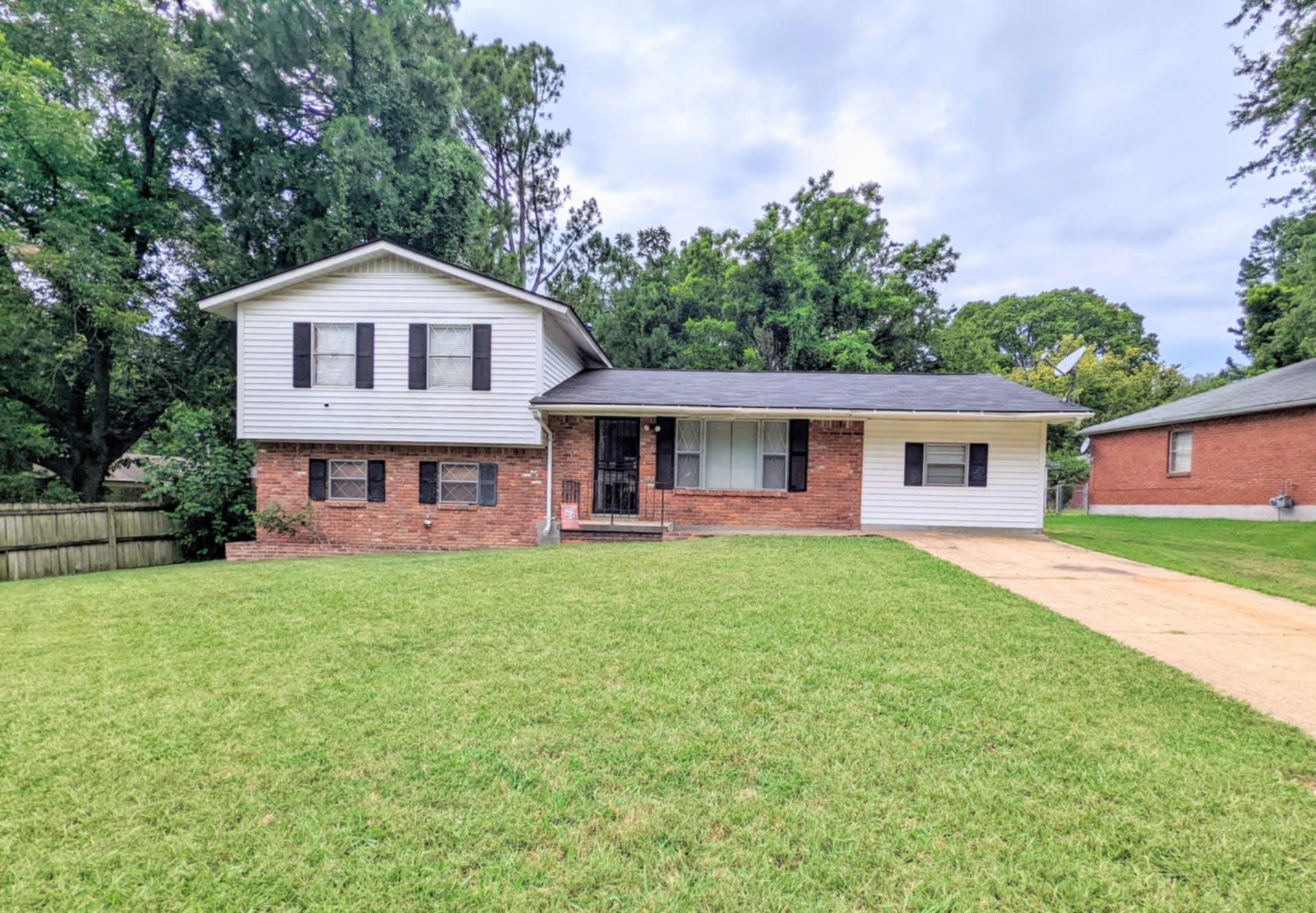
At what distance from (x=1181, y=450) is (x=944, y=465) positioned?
37.9 feet

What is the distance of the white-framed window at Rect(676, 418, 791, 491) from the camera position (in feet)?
37.0

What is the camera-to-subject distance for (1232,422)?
49.6 feet

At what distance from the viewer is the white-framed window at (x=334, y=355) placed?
435 inches

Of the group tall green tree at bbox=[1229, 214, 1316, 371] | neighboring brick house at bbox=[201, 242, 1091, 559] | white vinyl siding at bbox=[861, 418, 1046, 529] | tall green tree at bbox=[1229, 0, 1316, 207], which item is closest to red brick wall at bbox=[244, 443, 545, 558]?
neighboring brick house at bbox=[201, 242, 1091, 559]

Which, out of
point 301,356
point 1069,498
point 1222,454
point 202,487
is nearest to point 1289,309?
point 1069,498

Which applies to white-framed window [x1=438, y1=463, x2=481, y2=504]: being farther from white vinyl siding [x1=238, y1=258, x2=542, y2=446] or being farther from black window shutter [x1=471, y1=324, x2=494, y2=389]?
black window shutter [x1=471, y1=324, x2=494, y2=389]

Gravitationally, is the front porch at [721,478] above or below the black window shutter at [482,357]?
below

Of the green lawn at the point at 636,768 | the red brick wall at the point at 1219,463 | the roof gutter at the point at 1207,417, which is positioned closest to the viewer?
the green lawn at the point at 636,768

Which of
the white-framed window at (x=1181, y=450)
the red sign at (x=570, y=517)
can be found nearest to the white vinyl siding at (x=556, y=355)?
the red sign at (x=570, y=517)

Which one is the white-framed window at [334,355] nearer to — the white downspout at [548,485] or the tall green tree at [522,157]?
the white downspout at [548,485]

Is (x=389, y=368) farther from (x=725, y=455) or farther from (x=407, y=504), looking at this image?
(x=725, y=455)

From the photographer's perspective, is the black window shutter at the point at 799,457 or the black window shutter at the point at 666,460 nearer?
the black window shutter at the point at 799,457

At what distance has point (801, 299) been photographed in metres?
20.6

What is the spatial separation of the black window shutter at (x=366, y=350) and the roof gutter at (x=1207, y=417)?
20.6 m
